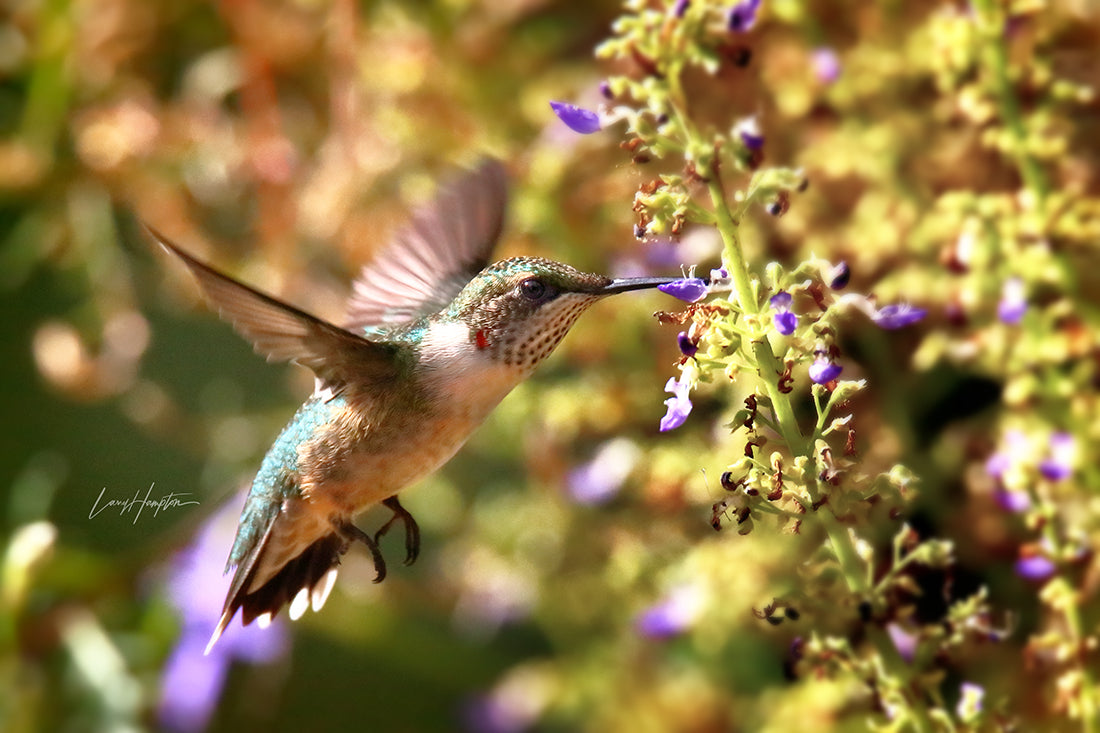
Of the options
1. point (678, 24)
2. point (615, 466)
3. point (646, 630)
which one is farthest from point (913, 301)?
point (678, 24)

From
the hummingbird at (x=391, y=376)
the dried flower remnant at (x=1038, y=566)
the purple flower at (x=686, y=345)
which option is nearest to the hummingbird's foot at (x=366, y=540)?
the hummingbird at (x=391, y=376)

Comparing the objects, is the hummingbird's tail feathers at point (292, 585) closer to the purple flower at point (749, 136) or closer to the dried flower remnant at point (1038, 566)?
the purple flower at point (749, 136)

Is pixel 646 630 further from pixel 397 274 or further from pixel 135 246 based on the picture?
pixel 135 246

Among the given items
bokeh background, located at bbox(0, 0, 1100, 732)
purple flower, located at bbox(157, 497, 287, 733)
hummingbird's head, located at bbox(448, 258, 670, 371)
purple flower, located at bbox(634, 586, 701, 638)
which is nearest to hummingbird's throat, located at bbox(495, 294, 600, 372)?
hummingbird's head, located at bbox(448, 258, 670, 371)

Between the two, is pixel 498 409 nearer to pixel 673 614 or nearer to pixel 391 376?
pixel 673 614

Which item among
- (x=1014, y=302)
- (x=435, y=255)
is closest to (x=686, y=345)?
(x=435, y=255)

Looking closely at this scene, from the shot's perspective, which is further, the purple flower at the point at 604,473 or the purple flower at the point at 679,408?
the purple flower at the point at 604,473
